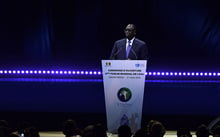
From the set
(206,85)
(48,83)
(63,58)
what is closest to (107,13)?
(63,58)

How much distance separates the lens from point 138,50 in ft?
20.2

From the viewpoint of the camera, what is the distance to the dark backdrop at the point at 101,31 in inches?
317

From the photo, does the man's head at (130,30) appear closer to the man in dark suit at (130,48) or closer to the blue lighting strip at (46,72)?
the man in dark suit at (130,48)

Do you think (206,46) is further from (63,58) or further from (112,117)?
(112,117)

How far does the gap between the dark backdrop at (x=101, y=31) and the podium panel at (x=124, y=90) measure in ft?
8.63

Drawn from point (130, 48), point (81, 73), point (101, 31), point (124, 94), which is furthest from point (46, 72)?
point (124, 94)

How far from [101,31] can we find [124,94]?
280 cm

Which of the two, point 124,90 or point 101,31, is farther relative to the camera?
point 101,31

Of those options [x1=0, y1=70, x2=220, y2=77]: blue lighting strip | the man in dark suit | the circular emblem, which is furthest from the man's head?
[x1=0, y1=70, x2=220, y2=77]: blue lighting strip

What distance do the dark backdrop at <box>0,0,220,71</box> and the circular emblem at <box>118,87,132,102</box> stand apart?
2.62 metres

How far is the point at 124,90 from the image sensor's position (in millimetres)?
5590

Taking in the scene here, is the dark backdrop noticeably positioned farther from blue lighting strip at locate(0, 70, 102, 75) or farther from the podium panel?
the podium panel

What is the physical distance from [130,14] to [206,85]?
6.05ft

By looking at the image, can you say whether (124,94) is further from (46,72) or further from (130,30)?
(46,72)
